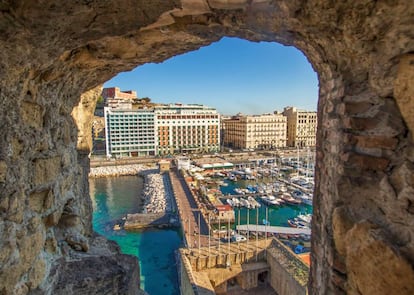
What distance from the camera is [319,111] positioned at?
207 cm

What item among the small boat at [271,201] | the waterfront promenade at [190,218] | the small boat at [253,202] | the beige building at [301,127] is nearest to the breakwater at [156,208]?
the waterfront promenade at [190,218]

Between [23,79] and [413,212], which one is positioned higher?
[23,79]

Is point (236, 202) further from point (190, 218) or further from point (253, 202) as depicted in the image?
point (190, 218)

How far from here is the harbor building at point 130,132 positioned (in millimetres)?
36031

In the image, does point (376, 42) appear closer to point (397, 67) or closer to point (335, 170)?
point (397, 67)

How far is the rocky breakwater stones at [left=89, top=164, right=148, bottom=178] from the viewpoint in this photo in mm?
30703

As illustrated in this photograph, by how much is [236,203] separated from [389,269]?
1957 centimetres

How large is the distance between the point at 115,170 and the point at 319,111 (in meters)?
32.3

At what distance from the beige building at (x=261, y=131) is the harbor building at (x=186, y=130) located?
4985 millimetres

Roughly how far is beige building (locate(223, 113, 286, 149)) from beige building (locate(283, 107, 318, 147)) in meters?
1.66

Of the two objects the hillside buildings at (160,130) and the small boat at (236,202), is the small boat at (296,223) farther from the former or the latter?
the hillside buildings at (160,130)

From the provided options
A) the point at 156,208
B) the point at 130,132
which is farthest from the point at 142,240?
the point at 130,132

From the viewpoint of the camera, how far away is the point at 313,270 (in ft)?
6.76

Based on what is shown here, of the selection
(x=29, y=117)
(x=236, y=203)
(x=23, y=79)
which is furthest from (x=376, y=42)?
(x=236, y=203)
